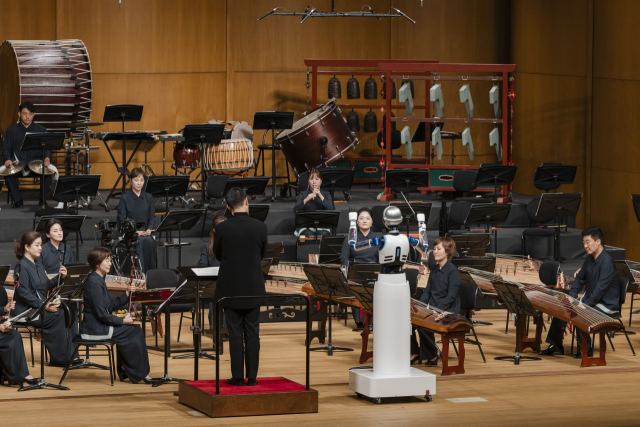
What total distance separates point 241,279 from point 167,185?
4559mm

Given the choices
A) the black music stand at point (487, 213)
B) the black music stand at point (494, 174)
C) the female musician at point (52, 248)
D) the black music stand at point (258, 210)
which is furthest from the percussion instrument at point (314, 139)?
the female musician at point (52, 248)

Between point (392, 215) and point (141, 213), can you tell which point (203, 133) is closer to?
point (141, 213)

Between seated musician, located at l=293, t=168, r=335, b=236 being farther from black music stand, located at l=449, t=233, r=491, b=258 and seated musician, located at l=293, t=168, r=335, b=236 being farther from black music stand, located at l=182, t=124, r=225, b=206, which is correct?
black music stand, located at l=449, t=233, r=491, b=258

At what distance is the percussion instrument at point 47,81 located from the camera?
11.9 m

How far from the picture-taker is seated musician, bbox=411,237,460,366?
756cm

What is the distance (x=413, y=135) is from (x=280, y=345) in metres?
6.18

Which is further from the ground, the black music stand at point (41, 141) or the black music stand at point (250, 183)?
the black music stand at point (41, 141)

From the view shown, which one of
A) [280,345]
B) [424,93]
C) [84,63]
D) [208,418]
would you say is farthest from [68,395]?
[424,93]

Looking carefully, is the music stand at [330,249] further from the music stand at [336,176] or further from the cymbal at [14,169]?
the cymbal at [14,169]

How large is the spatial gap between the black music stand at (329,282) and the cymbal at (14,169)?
4.76 metres

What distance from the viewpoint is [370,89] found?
1416 cm

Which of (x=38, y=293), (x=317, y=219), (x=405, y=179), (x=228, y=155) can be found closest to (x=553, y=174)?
(x=405, y=179)

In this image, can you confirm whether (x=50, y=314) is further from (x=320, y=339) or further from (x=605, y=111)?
(x=605, y=111)

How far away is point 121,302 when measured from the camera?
280 inches
